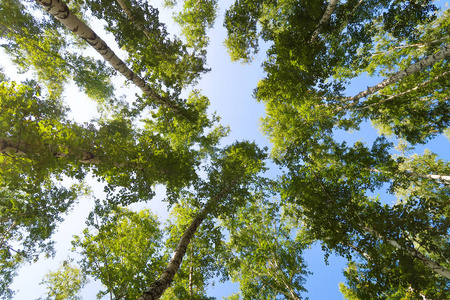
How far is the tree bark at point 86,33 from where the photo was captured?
4547 millimetres

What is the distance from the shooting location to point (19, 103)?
136 inches

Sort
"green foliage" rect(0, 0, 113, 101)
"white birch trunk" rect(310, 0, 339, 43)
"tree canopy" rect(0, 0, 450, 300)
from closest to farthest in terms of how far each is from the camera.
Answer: "tree canopy" rect(0, 0, 450, 300) < "white birch trunk" rect(310, 0, 339, 43) < "green foliage" rect(0, 0, 113, 101)

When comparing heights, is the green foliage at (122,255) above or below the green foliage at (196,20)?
below

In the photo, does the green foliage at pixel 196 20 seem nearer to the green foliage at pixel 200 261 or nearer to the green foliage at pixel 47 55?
the green foliage at pixel 47 55

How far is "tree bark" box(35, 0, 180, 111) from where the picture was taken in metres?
4.55

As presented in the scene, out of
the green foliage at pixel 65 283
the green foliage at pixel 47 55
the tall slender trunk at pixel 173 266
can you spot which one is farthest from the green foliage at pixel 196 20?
the green foliage at pixel 65 283

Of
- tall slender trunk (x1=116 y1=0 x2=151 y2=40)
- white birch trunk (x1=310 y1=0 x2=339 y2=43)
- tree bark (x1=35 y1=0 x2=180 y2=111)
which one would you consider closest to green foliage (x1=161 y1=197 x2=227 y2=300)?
tree bark (x1=35 y1=0 x2=180 y2=111)

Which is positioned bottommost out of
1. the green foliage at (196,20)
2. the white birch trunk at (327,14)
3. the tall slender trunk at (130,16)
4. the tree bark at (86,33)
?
the tree bark at (86,33)

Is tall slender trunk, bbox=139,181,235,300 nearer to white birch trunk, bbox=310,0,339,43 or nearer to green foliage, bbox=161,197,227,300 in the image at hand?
green foliage, bbox=161,197,227,300

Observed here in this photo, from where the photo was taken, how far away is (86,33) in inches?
206

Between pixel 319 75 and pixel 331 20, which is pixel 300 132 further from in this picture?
pixel 331 20

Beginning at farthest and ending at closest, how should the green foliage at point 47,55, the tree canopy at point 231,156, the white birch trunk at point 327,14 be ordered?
the green foliage at point 47,55, the white birch trunk at point 327,14, the tree canopy at point 231,156

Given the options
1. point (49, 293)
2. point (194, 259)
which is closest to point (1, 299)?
point (49, 293)

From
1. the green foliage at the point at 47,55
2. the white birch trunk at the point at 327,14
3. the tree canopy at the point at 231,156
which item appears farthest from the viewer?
the green foliage at the point at 47,55
